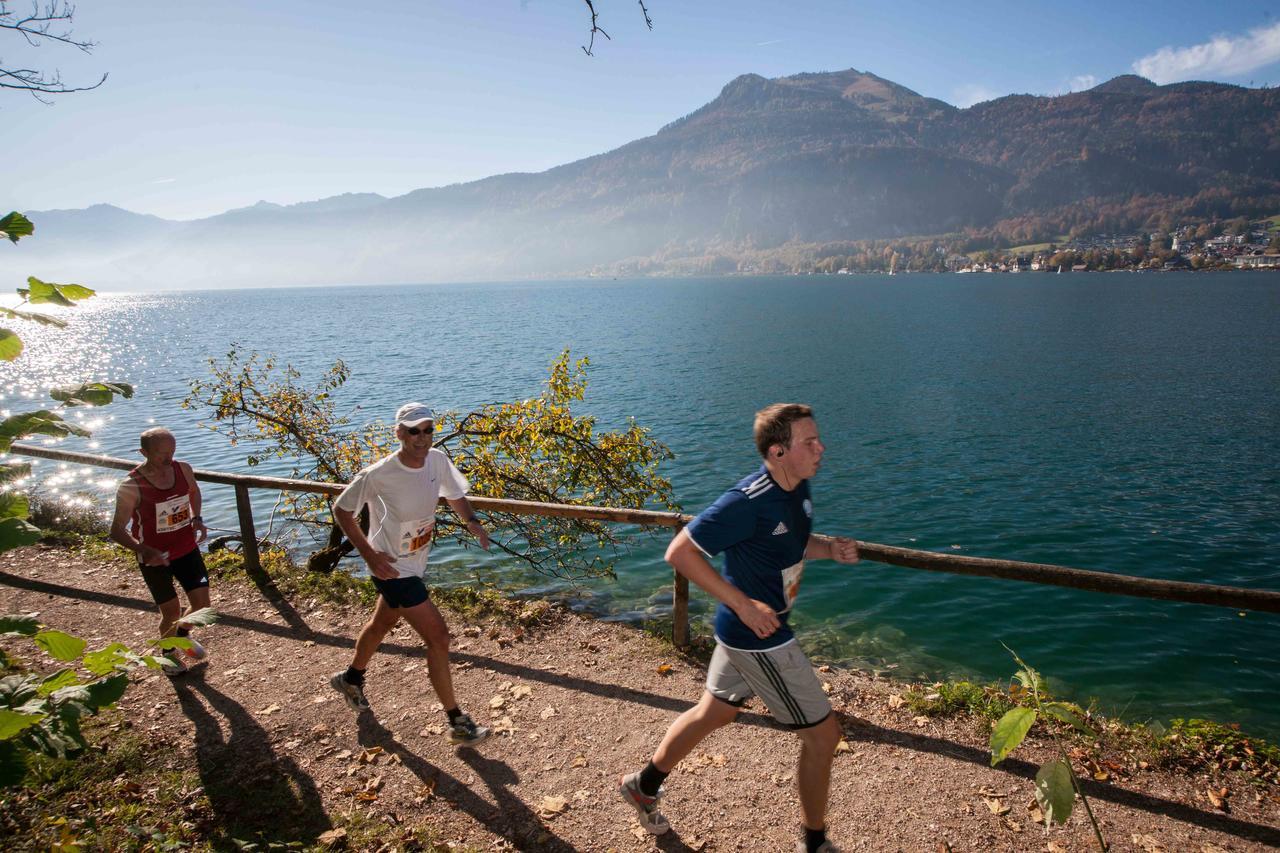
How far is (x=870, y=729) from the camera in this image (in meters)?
5.43

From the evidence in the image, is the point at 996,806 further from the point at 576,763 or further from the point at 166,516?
the point at 166,516

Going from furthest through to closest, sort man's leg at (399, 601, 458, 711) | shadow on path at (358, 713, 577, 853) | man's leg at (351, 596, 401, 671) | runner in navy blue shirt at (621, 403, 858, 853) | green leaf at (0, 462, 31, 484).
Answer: man's leg at (351, 596, 401, 671) < man's leg at (399, 601, 458, 711) < shadow on path at (358, 713, 577, 853) < runner in navy blue shirt at (621, 403, 858, 853) < green leaf at (0, 462, 31, 484)

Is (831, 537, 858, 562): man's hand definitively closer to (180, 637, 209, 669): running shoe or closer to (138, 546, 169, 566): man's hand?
(138, 546, 169, 566): man's hand

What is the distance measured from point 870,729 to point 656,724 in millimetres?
1700

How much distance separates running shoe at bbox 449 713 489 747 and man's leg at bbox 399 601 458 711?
0.25 metres

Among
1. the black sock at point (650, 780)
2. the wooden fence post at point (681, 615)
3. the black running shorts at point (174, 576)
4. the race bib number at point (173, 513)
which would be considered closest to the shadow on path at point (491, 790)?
the black sock at point (650, 780)

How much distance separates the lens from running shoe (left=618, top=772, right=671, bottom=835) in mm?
4293

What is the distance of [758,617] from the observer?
345 cm

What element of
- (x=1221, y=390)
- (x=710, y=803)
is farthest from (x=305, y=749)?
(x=1221, y=390)

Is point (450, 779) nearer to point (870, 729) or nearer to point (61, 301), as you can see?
point (870, 729)

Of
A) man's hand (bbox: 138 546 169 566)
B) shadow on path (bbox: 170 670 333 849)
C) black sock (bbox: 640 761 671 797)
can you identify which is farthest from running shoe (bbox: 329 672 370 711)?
black sock (bbox: 640 761 671 797)

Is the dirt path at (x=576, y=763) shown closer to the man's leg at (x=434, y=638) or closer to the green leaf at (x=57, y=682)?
the man's leg at (x=434, y=638)

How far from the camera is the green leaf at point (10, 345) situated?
195 cm

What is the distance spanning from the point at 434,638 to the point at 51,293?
363cm
